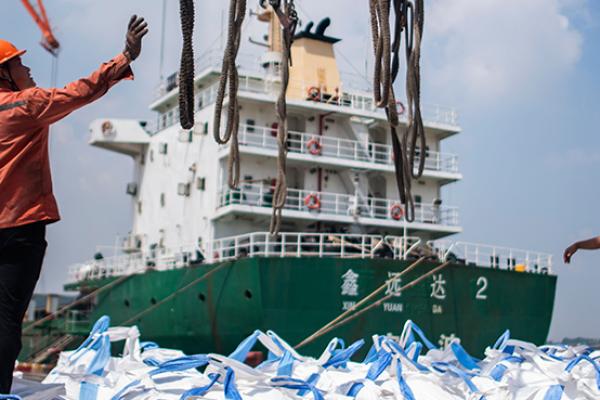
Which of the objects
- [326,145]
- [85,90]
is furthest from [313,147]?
[85,90]

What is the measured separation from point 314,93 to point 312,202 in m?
2.48

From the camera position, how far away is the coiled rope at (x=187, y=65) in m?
3.05

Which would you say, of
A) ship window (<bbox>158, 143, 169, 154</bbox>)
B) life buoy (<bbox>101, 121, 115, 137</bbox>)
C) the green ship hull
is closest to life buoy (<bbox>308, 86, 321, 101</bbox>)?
ship window (<bbox>158, 143, 169, 154</bbox>)

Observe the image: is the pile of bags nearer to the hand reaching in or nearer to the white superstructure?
the hand reaching in

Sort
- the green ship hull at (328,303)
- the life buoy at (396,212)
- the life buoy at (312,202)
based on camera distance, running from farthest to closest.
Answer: the life buoy at (396,212) → the life buoy at (312,202) → the green ship hull at (328,303)

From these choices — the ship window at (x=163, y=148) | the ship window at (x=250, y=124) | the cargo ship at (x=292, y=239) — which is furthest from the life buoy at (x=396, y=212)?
the ship window at (x=163, y=148)

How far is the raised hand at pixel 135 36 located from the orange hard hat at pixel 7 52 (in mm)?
455

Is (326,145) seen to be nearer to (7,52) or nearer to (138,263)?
(138,263)

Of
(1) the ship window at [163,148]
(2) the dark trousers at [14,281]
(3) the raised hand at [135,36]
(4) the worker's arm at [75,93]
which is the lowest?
(2) the dark trousers at [14,281]

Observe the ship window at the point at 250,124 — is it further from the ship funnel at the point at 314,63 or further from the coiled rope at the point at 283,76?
the coiled rope at the point at 283,76

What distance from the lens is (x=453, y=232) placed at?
17.0 meters

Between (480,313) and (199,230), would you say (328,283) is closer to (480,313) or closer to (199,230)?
(480,313)

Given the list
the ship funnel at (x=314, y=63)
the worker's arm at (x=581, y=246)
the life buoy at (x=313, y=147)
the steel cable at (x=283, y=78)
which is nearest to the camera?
the worker's arm at (x=581, y=246)

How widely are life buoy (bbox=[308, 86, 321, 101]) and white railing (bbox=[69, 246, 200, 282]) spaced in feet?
12.6
